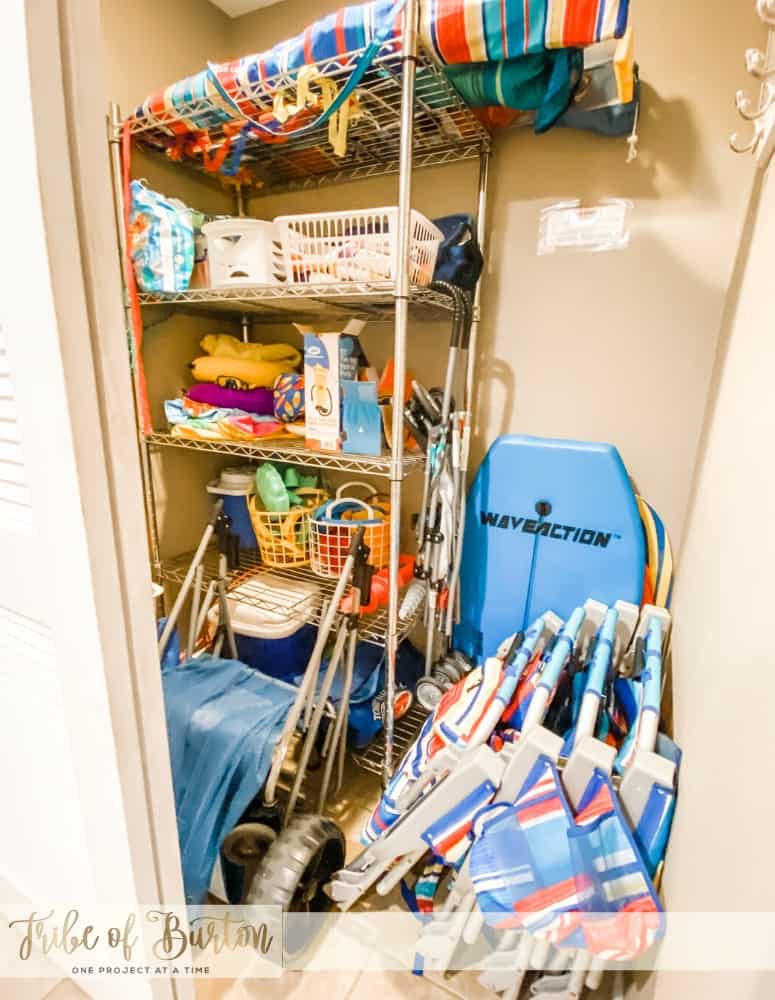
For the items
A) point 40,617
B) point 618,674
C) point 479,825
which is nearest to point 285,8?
point 40,617

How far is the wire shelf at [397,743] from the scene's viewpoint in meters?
1.47

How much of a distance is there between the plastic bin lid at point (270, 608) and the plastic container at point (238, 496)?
0.73ft

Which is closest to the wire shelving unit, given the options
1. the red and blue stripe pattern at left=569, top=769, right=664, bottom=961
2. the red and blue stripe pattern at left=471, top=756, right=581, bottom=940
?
the red and blue stripe pattern at left=471, top=756, right=581, bottom=940

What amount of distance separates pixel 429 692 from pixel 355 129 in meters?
1.65

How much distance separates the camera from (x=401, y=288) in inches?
40.0

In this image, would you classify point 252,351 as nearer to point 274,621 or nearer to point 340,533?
point 340,533

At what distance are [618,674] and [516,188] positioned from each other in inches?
54.0

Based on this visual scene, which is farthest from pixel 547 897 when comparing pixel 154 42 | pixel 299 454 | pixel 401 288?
pixel 154 42

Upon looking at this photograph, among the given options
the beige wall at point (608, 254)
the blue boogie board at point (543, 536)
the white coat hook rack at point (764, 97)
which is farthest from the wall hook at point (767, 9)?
the blue boogie board at point (543, 536)

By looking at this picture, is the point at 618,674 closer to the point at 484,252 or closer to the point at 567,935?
the point at 567,935

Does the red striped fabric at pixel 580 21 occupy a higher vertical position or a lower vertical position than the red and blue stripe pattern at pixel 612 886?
higher

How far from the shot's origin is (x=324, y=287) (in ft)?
3.65

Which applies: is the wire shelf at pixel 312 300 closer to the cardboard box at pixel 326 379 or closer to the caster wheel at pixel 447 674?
the cardboard box at pixel 326 379

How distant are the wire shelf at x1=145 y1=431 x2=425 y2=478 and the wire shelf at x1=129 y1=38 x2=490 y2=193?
85 cm
